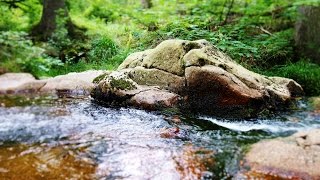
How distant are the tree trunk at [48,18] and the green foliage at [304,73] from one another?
786 cm

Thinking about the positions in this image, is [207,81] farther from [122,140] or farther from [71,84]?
[71,84]

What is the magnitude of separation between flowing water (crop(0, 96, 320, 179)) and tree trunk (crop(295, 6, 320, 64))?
136 inches

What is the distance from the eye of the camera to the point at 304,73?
8977 mm

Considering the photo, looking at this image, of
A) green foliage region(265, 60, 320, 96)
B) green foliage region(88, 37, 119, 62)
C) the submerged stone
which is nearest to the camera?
the submerged stone

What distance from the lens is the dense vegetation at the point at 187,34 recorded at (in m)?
8.90

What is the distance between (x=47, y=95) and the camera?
7824 mm

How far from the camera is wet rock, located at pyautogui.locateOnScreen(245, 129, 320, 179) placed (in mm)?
3744

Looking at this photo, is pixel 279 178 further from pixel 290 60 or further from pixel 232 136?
pixel 290 60

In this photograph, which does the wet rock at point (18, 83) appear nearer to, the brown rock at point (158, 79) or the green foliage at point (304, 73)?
the brown rock at point (158, 79)

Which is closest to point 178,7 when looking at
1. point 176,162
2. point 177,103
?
point 177,103

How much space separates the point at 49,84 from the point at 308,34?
753 cm

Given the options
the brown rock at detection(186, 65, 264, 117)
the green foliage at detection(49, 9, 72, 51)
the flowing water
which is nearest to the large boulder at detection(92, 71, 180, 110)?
the flowing water

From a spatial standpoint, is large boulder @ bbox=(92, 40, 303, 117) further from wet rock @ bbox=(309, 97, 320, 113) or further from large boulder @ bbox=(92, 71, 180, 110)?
wet rock @ bbox=(309, 97, 320, 113)

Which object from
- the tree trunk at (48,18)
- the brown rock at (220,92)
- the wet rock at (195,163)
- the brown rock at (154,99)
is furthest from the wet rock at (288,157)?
the tree trunk at (48,18)
